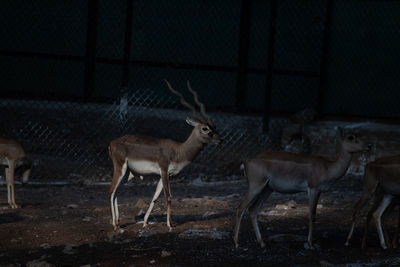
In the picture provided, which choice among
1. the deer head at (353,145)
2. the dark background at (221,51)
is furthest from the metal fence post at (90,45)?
the deer head at (353,145)

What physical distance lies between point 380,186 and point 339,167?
1.65ft

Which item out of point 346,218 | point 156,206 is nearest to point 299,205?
point 346,218

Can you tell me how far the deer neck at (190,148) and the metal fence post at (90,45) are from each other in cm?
499

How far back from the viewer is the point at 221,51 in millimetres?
13664

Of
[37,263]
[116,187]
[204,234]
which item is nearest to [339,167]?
[204,234]

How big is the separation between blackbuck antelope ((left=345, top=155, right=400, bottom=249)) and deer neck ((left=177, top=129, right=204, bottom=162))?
2238 mm

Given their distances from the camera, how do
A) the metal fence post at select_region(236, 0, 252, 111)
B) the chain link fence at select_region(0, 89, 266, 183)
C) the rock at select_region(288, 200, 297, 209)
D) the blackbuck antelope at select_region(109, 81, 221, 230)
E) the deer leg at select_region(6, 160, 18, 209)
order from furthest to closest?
the metal fence post at select_region(236, 0, 252, 111) → the chain link fence at select_region(0, 89, 266, 183) → the rock at select_region(288, 200, 297, 209) → the deer leg at select_region(6, 160, 18, 209) → the blackbuck antelope at select_region(109, 81, 221, 230)

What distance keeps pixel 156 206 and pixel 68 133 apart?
3.97m

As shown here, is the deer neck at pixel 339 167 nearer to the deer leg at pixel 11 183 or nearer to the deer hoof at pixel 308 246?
the deer hoof at pixel 308 246

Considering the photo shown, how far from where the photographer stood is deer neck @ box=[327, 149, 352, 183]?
7328 mm

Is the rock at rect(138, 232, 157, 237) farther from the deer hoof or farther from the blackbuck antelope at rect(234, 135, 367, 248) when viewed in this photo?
the deer hoof

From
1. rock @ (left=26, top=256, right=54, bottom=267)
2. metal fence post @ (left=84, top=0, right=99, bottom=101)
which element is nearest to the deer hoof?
rock @ (left=26, top=256, right=54, bottom=267)

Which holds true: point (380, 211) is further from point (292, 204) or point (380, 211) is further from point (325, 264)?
point (292, 204)

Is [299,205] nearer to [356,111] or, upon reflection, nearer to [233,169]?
[233,169]
